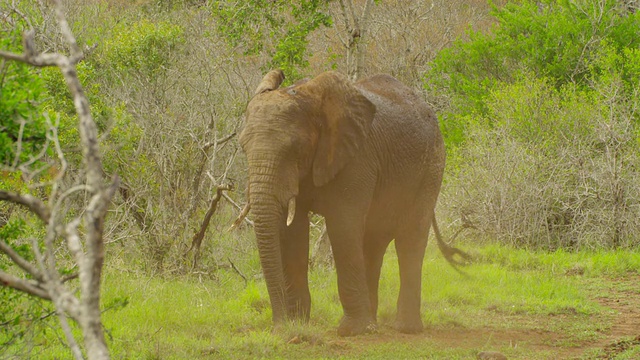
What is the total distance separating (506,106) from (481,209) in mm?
2086

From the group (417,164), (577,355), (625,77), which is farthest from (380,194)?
(625,77)

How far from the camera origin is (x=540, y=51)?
17.5 meters

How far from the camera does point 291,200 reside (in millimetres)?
8289

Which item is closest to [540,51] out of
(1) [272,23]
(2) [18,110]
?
(1) [272,23]

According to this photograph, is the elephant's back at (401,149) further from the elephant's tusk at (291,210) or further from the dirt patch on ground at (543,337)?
the dirt patch on ground at (543,337)

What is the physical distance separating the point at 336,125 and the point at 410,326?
2115mm

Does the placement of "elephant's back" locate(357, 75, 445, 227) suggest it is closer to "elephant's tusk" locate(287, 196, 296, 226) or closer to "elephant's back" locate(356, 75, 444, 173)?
"elephant's back" locate(356, 75, 444, 173)

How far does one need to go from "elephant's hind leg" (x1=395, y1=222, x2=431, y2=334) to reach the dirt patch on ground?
0.49 feet

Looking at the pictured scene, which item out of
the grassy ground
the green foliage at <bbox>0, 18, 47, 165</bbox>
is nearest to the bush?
the grassy ground

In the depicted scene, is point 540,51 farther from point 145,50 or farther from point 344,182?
point 344,182

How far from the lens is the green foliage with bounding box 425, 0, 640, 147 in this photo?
1712 centimetres

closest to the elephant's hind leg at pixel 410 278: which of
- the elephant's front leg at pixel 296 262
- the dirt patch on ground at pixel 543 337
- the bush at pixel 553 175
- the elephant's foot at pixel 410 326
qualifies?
the elephant's foot at pixel 410 326

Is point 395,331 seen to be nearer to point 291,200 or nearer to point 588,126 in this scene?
point 291,200

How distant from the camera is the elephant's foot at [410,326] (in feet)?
29.9
